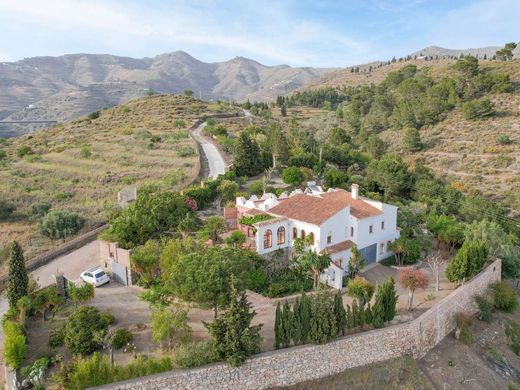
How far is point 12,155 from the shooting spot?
5750 cm

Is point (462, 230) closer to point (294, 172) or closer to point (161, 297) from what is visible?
point (294, 172)

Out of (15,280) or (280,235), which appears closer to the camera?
(15,280)

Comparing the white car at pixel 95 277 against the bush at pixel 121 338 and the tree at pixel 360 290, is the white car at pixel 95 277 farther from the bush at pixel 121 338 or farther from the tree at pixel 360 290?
the tree at pixel 360 290

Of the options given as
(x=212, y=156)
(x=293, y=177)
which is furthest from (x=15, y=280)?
(x=212, y=156)

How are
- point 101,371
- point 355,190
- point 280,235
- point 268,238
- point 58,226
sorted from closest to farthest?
point 101,371, point 268,238, point 280,235, point 355,190, point 58,226

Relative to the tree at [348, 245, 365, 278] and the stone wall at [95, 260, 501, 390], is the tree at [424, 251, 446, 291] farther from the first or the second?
the stone wall at [95, 260, 501, 390]

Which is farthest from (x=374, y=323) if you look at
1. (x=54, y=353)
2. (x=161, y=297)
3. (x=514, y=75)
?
(x=514, y=75)

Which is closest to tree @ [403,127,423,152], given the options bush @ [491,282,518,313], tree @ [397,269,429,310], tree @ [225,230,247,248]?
bush @ [491,282,518,313]

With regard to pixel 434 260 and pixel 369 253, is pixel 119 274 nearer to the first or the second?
pixel 369 253

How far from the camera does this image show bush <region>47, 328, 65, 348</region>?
16422 millimetres

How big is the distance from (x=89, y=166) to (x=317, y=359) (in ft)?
136

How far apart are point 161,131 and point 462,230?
172ft

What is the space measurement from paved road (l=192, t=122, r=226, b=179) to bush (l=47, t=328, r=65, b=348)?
87.0ft

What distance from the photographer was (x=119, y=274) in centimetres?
2256
